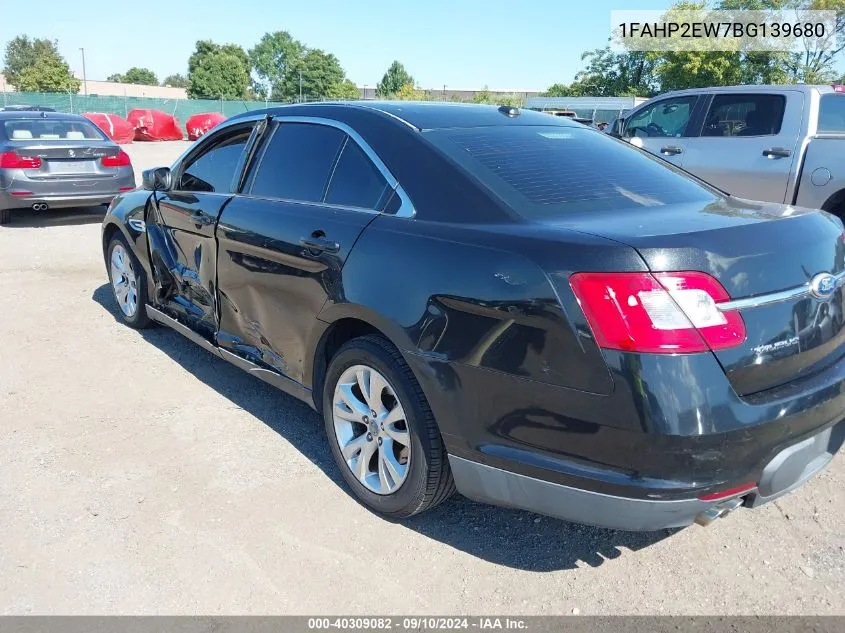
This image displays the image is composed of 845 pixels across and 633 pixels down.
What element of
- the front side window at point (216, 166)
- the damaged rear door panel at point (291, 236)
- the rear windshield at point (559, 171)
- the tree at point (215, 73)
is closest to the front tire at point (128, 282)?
the front side window at point (216, 166)

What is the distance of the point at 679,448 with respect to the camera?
7.14 feet

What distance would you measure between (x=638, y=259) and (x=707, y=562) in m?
1.37

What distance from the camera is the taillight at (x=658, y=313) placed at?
7.10 feet

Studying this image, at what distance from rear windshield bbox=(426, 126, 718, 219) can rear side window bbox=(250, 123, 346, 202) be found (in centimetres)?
61

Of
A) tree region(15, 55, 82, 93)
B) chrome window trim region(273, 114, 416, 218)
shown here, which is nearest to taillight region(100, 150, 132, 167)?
chrome window trim region(273, 114, 416, 218)

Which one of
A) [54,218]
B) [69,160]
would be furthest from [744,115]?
[54,218]

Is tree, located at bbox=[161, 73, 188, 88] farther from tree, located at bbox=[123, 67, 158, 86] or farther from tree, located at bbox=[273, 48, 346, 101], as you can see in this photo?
tree, located at bbox=[273, 48, 346, 101]

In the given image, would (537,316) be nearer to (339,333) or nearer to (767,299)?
(767,299)

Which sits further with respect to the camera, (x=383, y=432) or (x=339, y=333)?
(x=339, y=333)

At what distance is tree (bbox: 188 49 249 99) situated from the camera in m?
86.7

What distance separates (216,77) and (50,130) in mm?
83253

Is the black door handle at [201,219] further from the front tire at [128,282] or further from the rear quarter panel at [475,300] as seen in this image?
the rear quarter panel at [475,300]

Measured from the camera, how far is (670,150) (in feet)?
25.0

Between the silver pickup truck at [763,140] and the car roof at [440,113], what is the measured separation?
380cm
